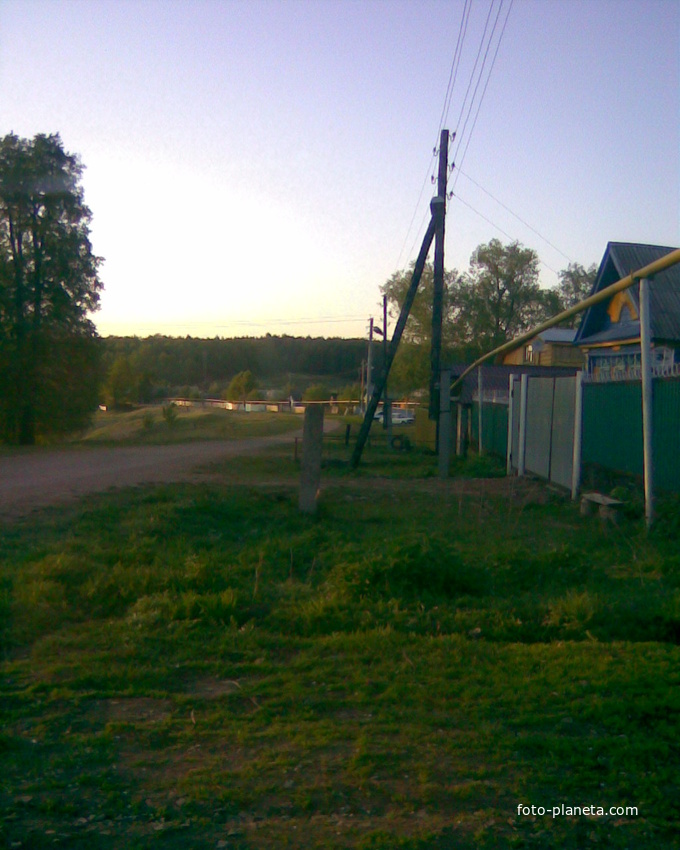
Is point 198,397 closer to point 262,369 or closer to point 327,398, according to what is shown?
point 327,398

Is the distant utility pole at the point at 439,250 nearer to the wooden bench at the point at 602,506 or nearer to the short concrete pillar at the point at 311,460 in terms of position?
the short concrete pillar at the point at 311,460

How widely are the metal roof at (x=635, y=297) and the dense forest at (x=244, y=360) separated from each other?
75074 mm

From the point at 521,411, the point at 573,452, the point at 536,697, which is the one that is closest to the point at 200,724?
the point at 536,697

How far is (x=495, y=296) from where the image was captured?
4953 cm

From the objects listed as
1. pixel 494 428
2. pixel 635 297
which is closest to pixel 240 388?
pixel 494 428

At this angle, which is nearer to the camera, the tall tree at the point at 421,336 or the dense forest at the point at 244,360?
the tall tree at the point at 421,336

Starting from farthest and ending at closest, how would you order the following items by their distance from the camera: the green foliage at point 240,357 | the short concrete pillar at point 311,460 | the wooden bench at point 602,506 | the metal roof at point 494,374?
the green foliage at point 240,357 < the metal roof at point 494,374 < the short concrete pillar at point 311,460 < the wooden bench at point 602,506

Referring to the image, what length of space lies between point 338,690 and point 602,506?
6114 mm

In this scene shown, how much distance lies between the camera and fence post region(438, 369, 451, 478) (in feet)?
59.5

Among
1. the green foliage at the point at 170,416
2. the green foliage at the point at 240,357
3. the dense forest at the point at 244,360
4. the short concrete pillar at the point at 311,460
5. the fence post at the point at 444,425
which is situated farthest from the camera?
the green foliage at the point at 240,357

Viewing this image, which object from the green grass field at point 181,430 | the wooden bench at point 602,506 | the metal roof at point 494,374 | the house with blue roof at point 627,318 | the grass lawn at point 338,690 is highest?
the house with blue roof at point 627,318

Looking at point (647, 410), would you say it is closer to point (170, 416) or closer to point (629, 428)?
point (629, 428)

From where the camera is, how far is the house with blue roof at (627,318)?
1644 centimetres

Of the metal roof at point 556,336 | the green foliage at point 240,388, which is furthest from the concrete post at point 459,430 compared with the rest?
the green foliage at point 240,388
